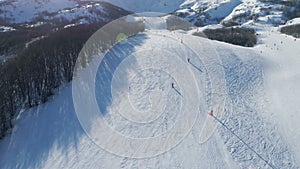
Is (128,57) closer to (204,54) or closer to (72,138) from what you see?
→ (204,54)

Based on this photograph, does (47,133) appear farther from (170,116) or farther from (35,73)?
(170,116)

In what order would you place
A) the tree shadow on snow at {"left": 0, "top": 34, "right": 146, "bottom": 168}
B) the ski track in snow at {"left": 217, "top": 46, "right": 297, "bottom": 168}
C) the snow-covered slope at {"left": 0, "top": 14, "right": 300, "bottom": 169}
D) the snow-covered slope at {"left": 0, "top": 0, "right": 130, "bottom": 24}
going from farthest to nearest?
the snow-covered slope at {"left": 0, "top": 0, "right": 130, "bottom": 24} → the tree shadow on snow at {"left": 0, "top": 34, "right": 146, "bottom": 168} → the snow-covered slope at {"left": 0, "top": 14, "right": 300, "bottom": 169} → the ski track in snow at {"left": 217, "top": 46, "right": 297, "bottom": 168}

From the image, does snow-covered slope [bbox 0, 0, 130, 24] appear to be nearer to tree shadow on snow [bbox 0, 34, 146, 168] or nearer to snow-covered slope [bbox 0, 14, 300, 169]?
snow-covered slope [bbox 0, 14, 300, 169]

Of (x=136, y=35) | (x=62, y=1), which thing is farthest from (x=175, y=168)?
(x=62, y=1)

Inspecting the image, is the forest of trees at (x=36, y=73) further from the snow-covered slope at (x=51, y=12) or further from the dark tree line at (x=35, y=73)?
Answer: the snow-covered slope at (x=51, y=12)

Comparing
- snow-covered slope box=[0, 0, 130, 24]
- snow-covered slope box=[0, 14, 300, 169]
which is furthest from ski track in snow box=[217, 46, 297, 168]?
snow-covered slope box=[0, 0, 130, 24]

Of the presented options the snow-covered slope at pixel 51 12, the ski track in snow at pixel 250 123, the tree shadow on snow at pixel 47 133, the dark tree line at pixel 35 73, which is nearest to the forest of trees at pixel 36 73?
the dark tree line at pixel 35 73

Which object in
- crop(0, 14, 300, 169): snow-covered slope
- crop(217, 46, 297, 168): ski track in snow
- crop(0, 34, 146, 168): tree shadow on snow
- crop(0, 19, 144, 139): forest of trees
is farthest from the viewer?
crop(0, 19, 144, 139): forest of trees
